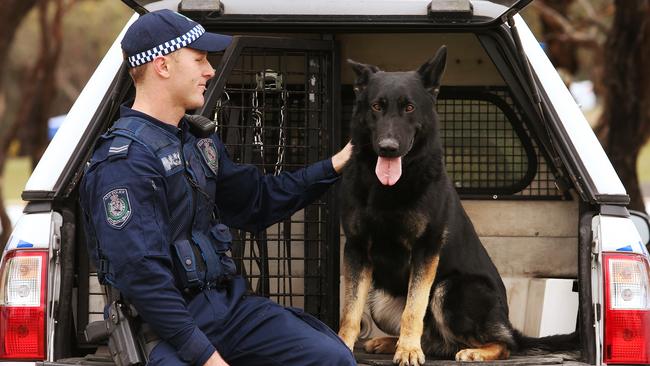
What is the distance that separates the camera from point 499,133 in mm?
5359

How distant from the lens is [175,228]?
3365 mm

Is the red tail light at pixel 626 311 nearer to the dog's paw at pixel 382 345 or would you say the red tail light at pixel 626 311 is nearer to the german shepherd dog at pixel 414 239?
the german shepherd dog at pixel 414 239

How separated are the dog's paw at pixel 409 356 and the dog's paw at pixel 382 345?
52cm

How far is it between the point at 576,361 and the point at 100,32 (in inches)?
1193

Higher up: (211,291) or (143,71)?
(143,71)

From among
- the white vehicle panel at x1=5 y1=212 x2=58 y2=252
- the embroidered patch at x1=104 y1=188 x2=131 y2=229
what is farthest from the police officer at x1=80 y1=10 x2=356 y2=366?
the white vehicle panel at x1=5 y1=212 x2=58 y2=252

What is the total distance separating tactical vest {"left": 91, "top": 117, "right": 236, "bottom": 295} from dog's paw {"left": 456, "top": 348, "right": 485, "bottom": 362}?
1164 millimetres

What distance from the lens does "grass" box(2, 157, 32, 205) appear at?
3145 centimetres

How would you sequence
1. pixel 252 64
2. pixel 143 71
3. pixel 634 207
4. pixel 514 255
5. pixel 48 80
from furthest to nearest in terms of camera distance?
pixel 48 80
pixel 634 207
pixel 514 255
pixel 252 64
pixel 143 71

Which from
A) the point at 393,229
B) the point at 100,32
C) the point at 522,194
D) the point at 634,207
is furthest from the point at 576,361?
the point at 100,32

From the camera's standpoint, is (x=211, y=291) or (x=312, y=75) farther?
(x=312, y=75)

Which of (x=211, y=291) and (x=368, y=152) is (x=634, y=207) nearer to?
(x=368, y=152)

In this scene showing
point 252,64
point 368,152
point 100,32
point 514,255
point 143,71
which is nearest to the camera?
point 143,71

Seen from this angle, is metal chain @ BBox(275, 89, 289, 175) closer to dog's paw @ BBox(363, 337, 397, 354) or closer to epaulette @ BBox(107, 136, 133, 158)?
dog's paw @ BBox(363, 337, 397, 354)
